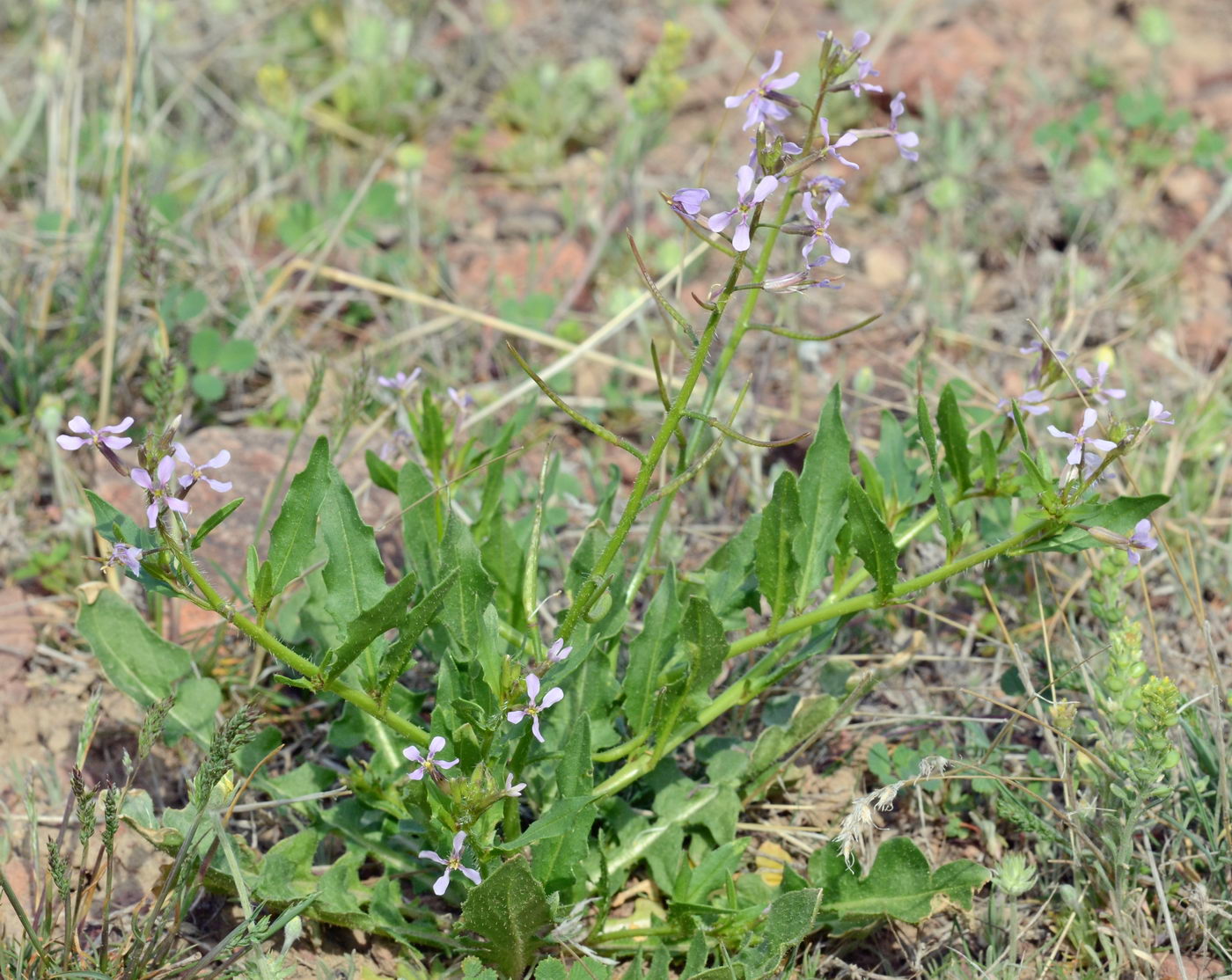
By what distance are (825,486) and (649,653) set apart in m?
0.50

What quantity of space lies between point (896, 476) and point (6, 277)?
2964 millimetres

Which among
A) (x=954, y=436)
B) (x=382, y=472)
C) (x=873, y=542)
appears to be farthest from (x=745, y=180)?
(x=382, y=472)

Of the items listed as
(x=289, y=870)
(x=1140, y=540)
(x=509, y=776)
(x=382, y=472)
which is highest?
(x=1140, y=540)

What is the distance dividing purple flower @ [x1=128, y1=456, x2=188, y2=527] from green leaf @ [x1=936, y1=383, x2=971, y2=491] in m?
1.46

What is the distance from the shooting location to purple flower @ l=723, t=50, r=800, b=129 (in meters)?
1.90

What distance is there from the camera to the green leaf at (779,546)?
92.1 inches

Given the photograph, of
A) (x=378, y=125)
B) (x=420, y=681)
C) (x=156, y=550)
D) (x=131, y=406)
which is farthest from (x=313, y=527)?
(x=378, y=125)

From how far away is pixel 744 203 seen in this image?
1.85 meters

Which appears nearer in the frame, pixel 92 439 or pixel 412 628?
pixel 92 439

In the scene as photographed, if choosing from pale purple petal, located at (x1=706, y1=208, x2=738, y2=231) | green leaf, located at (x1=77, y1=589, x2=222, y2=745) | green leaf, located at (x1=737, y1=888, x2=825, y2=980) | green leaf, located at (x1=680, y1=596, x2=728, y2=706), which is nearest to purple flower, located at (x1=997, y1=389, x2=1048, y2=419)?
green leaf, located at (x1=680, y1=596, x2=728, y2=706)

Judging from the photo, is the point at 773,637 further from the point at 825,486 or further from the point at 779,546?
the point at 825,486

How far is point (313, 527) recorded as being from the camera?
2.12 metres

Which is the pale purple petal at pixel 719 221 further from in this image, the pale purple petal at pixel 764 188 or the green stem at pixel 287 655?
the green stem at pixel 287 655

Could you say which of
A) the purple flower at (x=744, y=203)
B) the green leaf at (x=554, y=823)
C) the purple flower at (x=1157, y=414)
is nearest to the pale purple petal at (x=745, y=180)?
the purple flower at (x=744, y=203)
